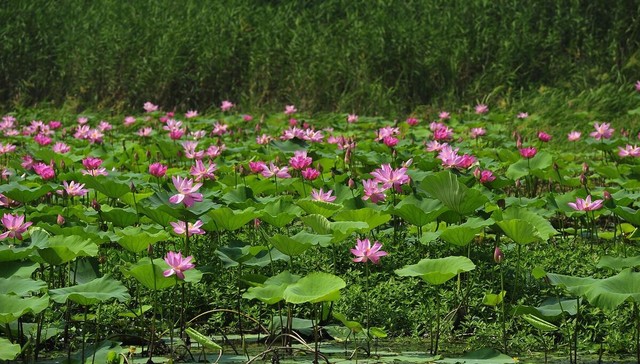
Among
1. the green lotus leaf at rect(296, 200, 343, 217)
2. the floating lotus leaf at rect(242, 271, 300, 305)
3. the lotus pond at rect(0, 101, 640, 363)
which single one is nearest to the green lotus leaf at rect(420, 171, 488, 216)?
the lotus pond at rect(0, 101, 640, 363)

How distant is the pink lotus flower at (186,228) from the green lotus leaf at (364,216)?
535 millimetres

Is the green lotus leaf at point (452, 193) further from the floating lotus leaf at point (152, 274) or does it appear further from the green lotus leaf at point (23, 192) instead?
the green lotus leaf at point (23, 192)

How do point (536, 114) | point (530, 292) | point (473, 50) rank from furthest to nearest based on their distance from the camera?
point (473, 50) < point (536, 114) < point (530, 292)

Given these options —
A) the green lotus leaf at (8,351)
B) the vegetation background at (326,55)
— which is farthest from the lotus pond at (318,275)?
the vegetation background at (326,55)

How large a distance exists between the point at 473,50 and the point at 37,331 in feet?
25.7

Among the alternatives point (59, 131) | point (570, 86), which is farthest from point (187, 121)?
point (570, 86)

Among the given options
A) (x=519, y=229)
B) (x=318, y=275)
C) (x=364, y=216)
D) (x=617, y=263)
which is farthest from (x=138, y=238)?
(x=617, y=263)

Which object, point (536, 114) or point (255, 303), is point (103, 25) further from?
point (255, 303)

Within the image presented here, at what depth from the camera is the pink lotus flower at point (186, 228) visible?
3.51 m

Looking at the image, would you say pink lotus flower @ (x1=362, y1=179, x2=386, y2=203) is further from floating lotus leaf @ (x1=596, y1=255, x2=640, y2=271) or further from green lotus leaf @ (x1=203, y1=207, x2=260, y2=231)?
floating lotus leaf @ (x1=596, y1=255, x2=640, y2=271)

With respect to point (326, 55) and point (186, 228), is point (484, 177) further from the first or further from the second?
point (326, 55)

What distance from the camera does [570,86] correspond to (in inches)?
400

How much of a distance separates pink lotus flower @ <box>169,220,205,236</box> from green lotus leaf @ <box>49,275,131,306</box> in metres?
0.58

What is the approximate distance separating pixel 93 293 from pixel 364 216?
3.86ft
